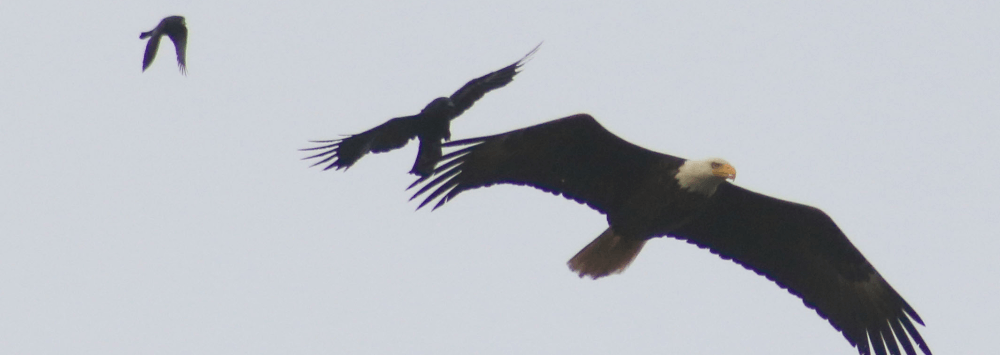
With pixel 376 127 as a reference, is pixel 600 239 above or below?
below

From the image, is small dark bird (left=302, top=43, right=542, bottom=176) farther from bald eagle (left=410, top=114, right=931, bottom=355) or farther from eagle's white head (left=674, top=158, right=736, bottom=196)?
eagle's white head (left=674, top=158, right=736, bottom=196)

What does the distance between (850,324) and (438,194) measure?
3.43m

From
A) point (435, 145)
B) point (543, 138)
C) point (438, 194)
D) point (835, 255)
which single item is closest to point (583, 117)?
point (543, 138)

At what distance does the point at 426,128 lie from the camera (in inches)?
399

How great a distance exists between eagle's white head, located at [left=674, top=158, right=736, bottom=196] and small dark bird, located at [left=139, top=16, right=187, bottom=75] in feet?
15.7

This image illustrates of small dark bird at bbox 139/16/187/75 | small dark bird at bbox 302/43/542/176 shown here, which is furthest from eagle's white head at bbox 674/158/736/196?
small dark bird at bbox 139/16/187/75

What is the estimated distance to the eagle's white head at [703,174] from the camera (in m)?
8.77

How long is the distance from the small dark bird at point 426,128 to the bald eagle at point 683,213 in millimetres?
1219

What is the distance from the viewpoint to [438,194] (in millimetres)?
8750

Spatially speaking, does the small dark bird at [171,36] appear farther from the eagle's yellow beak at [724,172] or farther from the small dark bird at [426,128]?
the eagle's yellow beak at [724,172]

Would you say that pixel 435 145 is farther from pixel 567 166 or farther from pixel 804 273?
pixel 804 273

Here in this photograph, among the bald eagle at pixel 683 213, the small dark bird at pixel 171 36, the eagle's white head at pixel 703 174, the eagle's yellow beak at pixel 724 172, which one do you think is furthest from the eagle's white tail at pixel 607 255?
the small dark bird at pixel 171 36

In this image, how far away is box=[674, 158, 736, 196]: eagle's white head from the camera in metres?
8.77

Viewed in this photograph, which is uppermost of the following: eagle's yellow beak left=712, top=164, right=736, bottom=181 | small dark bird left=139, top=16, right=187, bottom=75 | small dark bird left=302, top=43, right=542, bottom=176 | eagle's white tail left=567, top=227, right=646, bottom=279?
small dark bird left=139, top=16, right=187, bottom=75
